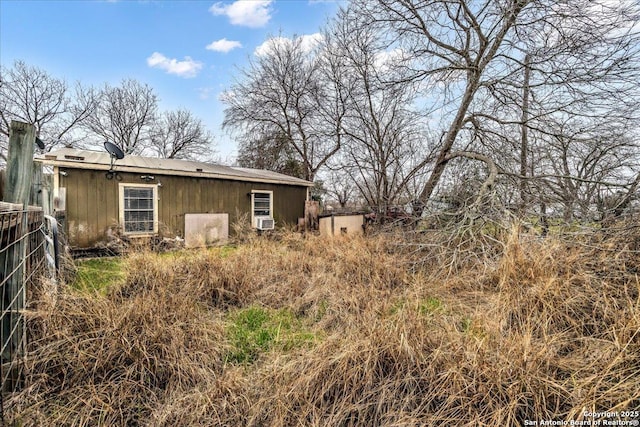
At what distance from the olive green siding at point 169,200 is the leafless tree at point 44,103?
12802 millimetres

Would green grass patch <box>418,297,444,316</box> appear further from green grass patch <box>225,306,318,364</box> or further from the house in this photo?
the house

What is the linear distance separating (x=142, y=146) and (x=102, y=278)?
1797cm

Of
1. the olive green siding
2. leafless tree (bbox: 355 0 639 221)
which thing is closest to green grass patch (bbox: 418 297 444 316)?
leafless tree (bbox: 355 0 639 221)

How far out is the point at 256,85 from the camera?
520 inches

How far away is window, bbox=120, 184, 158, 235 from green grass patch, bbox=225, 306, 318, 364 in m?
5.10

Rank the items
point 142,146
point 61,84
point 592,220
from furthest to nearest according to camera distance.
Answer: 1. point 142,146
2. point 61,84
3. point 592,220

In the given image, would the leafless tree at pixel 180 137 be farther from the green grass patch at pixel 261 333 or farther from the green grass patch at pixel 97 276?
the green grass patch at pixel 261 333

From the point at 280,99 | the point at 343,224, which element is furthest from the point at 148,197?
the point at 280,99

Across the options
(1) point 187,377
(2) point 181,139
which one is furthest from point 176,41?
(1) point 187,377

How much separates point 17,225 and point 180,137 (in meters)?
20.3

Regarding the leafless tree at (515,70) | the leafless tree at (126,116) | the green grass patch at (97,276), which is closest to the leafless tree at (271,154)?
the leafless tree at (126,116)

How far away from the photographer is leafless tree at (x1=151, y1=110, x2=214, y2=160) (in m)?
19.1

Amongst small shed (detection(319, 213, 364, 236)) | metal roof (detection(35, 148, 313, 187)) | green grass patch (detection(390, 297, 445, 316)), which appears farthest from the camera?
small shed (detection(319, 213, 364, 236))

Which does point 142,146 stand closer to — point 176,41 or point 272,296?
point 176,41
